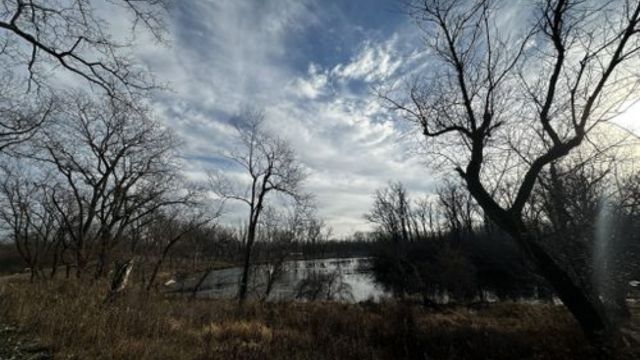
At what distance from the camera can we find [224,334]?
934 centimetres

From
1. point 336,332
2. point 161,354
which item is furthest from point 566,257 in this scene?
point 161,354

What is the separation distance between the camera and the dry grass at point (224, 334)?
18.9 feet

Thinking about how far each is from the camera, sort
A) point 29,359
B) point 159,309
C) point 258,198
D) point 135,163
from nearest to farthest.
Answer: point 29,359 → point 159,309 → point 135,163 → point 258,198

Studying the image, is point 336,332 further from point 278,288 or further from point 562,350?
point 278,288

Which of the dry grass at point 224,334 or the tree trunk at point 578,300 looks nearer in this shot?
the dry grass at point 224,334

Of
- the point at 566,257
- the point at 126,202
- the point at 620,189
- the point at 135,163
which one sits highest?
the point at 135,163

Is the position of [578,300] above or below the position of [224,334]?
above

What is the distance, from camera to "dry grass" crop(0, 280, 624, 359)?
577 cm

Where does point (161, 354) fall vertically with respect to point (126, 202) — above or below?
below

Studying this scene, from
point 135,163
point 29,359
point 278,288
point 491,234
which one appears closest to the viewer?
point 29,359

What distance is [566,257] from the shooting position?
29.8 ft

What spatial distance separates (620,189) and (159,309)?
11.7m

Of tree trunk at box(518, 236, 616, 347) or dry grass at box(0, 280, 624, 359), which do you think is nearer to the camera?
dry grass at box(0, 280, 624, 359)

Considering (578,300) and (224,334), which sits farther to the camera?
(224,334)
